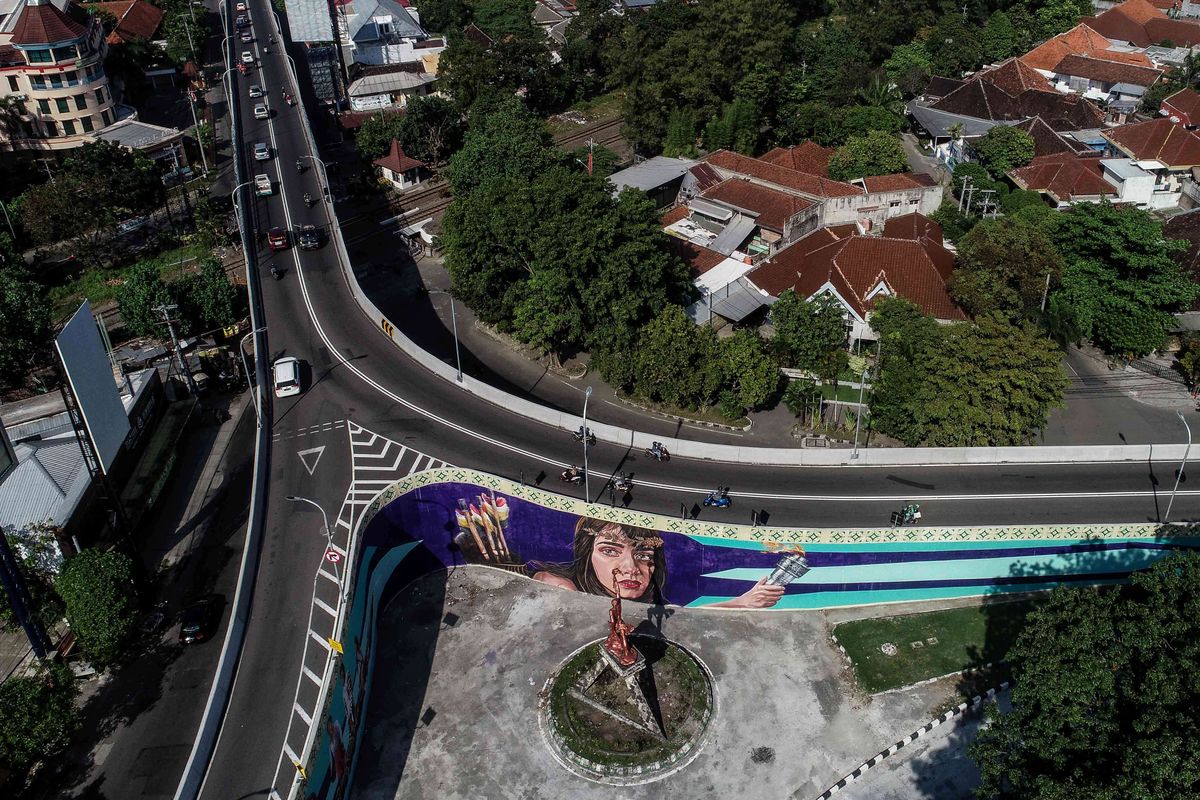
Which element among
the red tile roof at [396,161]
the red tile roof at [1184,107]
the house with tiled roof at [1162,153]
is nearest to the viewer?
the house with tiled roof at [1162,153]

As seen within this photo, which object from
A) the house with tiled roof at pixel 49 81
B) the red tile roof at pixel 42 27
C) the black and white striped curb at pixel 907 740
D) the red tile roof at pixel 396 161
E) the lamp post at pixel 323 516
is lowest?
the black and white striped curb at pixel 907 740

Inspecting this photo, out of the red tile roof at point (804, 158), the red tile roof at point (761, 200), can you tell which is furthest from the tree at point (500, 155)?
the red tile roof at point (804, 158)

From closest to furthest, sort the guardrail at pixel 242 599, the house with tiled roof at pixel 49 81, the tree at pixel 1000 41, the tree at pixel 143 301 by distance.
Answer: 1. the guardrail at pixel 242 599
2. the tree at pixel 143 301
3. the house with tiled roof at pixel 49 81
4. the tree at pixel 1000 41

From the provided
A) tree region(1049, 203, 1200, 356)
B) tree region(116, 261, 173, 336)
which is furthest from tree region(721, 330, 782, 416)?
tree region(116, 261, 173, 336)

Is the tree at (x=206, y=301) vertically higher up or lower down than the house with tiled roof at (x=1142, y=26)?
lower down

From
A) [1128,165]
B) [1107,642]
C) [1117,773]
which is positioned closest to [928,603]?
[1107,642]

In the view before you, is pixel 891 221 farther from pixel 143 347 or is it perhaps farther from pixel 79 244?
pixel 79 244

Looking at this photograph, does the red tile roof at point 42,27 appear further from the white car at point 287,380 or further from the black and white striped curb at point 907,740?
the black and white striped curb at point 907,740
